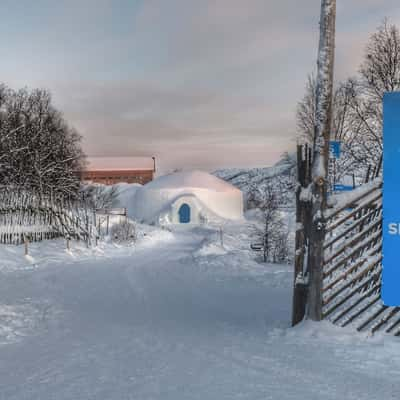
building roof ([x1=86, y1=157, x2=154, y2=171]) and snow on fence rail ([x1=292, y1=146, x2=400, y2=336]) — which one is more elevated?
building roof ([x1=86, y1=157, x2=154, y2=171])

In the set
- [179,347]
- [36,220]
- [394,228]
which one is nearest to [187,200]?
[36,220]

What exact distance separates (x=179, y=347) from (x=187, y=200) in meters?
36.4

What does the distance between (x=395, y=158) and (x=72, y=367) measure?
4.08 meters

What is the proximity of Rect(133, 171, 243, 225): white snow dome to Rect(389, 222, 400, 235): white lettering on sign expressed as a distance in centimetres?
3597

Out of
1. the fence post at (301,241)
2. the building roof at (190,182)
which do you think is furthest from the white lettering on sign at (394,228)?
the building roof at (190,182)

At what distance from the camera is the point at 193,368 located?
176 inches

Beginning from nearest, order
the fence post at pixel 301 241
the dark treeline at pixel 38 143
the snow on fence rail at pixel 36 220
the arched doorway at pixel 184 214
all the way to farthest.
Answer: the fence post at pixel 301 241, the snow on fence rail at pixel 36 220, the dark treeline at pixel 38 143, the arched doorway at pixel 184 214

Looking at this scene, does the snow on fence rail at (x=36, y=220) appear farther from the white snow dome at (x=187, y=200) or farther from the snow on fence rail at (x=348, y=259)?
the white snow dome at (x=187, y=200)

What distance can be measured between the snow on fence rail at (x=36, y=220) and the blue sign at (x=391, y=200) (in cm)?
1786

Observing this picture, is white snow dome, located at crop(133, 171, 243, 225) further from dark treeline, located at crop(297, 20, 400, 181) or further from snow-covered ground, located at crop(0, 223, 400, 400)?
snow-covered ground, located at crop(0, 223, 400, 400)

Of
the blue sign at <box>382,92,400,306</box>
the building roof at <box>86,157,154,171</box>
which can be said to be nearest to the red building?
the building roof at <box>86,157,154,171</box>

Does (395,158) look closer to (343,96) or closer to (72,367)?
(72,367)

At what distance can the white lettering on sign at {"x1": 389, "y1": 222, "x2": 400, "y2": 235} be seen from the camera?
4.94m

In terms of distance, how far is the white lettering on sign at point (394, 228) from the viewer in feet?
16.2
